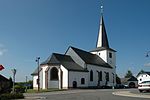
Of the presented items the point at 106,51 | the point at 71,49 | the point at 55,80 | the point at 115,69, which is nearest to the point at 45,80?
the point at 55,80

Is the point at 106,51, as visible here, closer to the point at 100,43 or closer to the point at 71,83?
the point at 100,43

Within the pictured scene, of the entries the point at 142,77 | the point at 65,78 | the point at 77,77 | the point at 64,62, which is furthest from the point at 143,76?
the point at 65,78

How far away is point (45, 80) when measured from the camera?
61.3 metres

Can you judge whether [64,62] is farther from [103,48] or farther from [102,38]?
[102,38]

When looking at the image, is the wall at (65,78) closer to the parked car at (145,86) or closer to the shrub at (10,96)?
the parked car at (145,86)

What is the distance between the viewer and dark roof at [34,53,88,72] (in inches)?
2424

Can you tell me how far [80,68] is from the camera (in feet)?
217

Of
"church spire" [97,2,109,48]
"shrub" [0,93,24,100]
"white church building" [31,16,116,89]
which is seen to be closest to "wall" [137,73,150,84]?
"white church building" [31,16,116,89]

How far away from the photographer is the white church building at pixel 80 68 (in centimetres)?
6116

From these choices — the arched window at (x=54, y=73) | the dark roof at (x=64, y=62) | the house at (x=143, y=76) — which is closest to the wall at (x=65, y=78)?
the dark roof at (x=64, y=62)

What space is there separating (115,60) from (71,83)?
27.7 meters

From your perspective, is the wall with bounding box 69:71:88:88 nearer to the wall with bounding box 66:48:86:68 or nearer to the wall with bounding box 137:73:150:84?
the wall with bounding box 66:48:86:68

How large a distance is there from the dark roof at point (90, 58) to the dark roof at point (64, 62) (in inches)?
122

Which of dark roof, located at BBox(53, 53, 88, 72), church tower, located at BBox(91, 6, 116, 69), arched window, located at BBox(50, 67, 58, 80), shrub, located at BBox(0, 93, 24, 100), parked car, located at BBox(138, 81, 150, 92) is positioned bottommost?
shrub, located at BBox(0, 93, 24, 100)
